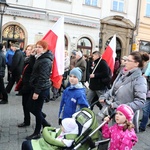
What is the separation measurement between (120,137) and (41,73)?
189cm

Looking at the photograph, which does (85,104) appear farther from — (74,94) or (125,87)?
(125,87)

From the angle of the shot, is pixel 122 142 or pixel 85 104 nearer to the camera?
pixel 122 142

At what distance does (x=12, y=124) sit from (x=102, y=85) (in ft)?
7.35

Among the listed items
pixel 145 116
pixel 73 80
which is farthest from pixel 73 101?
pixel 145 116

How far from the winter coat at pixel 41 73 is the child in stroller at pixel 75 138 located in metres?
1.41

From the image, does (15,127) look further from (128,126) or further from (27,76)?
(128,126)

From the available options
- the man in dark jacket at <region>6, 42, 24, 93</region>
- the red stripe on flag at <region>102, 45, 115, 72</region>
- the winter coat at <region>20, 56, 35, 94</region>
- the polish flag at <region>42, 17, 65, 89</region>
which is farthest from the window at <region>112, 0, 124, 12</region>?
the winter coat at <region>20, 56, 35, 94</region>

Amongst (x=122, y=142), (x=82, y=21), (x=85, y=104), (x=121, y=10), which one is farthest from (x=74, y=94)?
(x=121, y=10)

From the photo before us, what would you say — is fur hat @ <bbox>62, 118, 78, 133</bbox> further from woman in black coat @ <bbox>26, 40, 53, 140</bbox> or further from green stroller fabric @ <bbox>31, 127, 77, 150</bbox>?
woman in black coat @ <bbox>26, 40, 53, 140</bbox>

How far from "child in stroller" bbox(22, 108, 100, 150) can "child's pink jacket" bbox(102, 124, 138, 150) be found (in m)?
0.21

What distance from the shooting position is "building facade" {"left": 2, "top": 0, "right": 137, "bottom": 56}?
1811 cm

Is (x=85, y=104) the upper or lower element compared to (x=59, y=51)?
lower

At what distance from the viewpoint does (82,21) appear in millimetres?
20234

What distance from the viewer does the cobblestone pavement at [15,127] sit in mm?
4615
